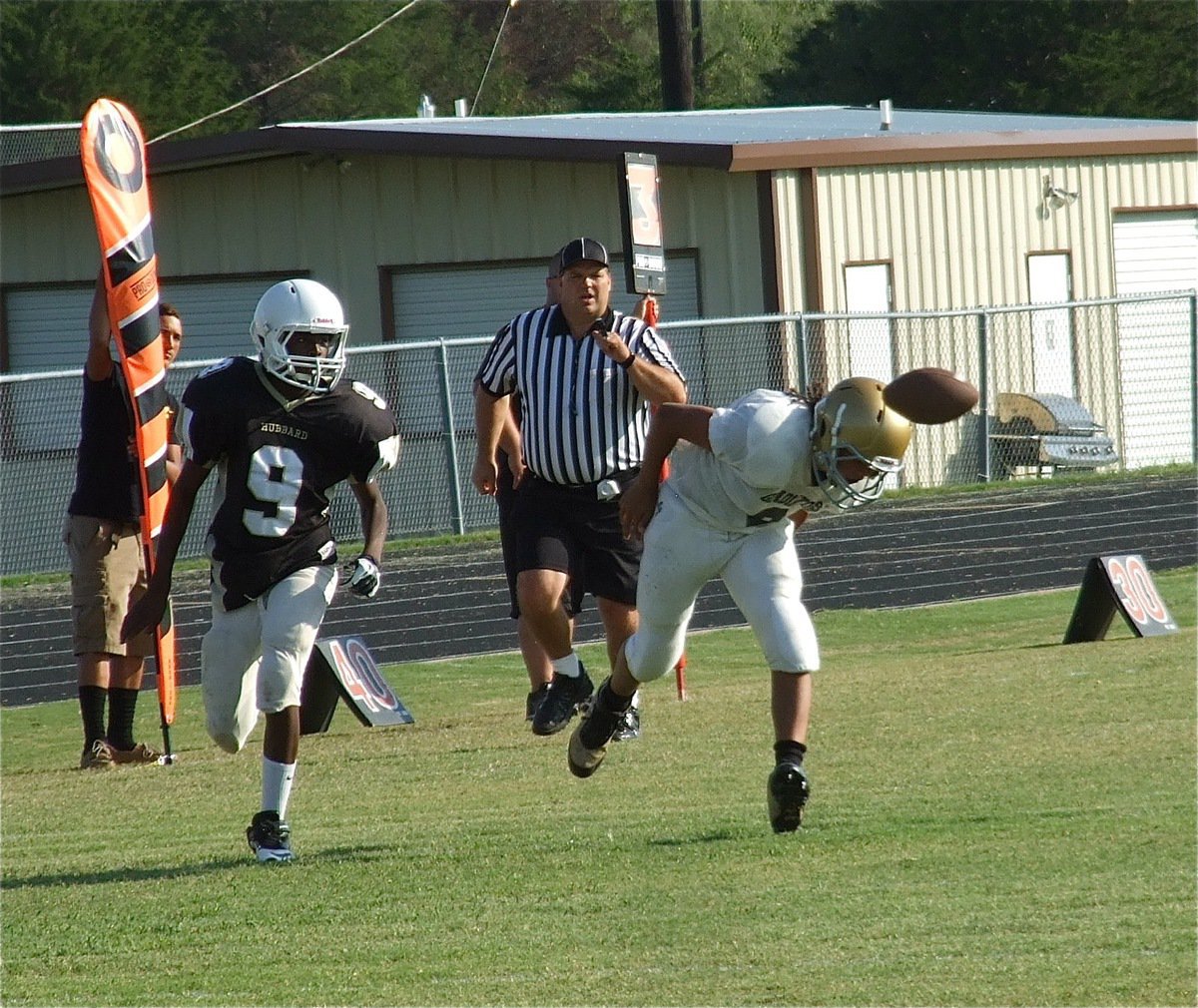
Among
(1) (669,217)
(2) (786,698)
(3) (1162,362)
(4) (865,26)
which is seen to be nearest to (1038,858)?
(2) (786,698)

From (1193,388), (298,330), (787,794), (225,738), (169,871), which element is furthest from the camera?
(1193,388)

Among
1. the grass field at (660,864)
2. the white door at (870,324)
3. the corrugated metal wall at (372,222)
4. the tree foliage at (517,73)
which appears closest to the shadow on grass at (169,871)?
the grass field at (660,864)

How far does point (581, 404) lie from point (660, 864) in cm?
Result: 267

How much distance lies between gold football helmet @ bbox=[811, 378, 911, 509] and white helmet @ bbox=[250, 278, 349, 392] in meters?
1.55

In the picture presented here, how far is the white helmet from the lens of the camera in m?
6.29

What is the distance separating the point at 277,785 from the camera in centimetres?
631

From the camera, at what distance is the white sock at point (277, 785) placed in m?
6.30

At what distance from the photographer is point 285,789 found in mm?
6328

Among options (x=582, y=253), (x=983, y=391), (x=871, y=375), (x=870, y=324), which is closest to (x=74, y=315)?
(x=870, y=324)

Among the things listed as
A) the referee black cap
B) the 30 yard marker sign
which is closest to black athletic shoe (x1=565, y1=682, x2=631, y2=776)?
the referee black cap

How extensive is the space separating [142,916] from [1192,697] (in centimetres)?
481

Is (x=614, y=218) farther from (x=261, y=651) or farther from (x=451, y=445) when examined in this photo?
(x=261, y=651)

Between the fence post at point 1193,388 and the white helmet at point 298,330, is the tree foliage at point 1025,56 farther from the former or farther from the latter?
the white helmet at point 298,330

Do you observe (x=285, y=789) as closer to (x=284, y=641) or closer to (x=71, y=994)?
(x=284, y=641)
